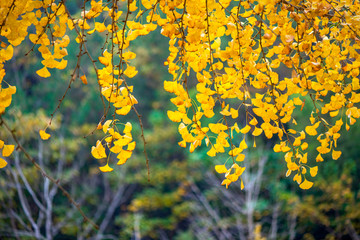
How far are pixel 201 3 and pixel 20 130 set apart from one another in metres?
3.36

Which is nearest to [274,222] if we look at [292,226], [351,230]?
[292,226]

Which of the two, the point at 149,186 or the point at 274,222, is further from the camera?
the point at 149,186

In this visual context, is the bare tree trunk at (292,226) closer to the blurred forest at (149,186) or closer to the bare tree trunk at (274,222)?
the blurred forest at (149,186)

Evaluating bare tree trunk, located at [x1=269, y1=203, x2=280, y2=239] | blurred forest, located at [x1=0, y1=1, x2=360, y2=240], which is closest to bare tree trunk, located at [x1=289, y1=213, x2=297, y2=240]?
blurred forest, located at [x1=0, y1=1, x2=360, y2=240]

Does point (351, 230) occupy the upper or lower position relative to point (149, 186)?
upper

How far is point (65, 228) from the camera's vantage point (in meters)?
4.23

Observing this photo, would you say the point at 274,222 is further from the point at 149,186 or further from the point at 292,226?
the point at 149,186

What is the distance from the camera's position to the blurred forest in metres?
3.59

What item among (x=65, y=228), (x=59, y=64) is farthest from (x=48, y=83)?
(x=59, y=64)

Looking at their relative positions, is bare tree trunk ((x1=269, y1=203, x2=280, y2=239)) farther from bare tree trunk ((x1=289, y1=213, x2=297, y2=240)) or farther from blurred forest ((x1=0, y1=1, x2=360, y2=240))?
bare tree trunk ((x1=289, y1=213, x2=297, y2=240))

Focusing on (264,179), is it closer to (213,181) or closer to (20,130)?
(213,181)

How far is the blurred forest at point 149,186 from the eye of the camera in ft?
11.8

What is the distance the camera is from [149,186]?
5266mm

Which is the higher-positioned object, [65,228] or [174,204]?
[65,228]
